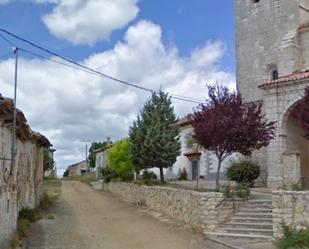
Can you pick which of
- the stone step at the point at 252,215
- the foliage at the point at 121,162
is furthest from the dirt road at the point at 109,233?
the foliage at the point at 121,162

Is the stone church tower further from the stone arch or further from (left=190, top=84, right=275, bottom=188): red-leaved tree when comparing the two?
(left=190, top=84, right=275, bottom=188): red-leaved tree

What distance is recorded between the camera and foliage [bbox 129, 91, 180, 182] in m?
25.6

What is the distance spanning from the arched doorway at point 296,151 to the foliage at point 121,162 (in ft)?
48.6

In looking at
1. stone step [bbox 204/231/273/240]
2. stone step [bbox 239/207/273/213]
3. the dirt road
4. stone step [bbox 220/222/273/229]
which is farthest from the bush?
stone step [bbox 204/231/273/240]

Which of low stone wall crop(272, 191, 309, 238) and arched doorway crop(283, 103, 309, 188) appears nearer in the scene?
low stone wall crop(272, 191, 309, 238)

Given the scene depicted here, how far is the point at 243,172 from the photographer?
2644 centimetres

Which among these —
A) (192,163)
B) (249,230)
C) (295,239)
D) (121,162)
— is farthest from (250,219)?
(192,163)

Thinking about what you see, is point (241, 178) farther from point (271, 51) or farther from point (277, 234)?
point (277, 234)

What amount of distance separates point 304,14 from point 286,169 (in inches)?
485

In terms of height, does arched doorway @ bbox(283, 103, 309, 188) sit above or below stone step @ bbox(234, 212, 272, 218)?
above

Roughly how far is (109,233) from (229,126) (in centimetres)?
603

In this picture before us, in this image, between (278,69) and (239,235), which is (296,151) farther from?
(239,235)

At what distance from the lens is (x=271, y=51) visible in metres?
32.0

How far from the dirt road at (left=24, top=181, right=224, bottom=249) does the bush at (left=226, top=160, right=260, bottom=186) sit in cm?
636
